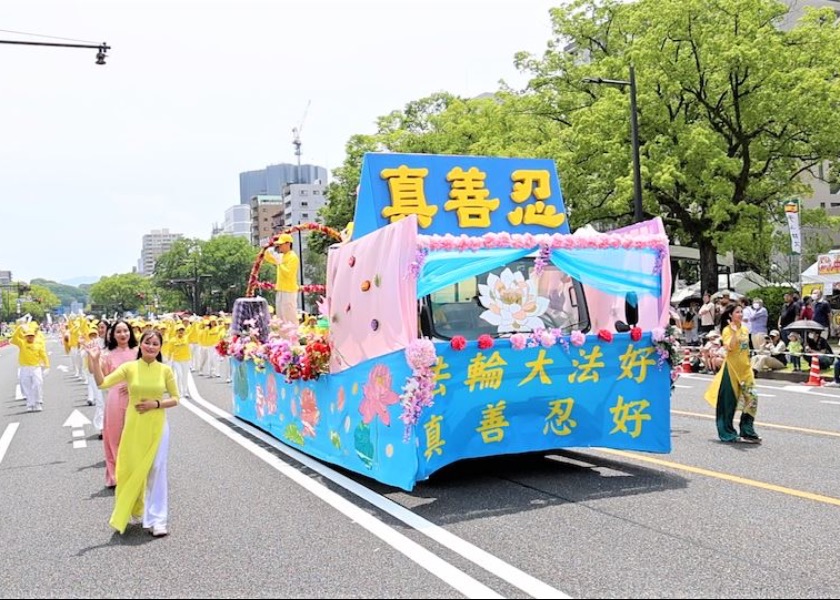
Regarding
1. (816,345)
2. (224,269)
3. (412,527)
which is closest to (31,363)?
(412,527)

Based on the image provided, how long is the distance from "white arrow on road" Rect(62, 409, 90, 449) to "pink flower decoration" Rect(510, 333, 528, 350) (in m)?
7.45

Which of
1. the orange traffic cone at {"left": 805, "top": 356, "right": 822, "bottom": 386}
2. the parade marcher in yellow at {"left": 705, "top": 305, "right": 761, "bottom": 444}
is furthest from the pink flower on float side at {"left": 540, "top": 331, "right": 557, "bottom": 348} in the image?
the orange traffic cone at {"left": 805, "top": 356, "right": 822, "bottom": 386}

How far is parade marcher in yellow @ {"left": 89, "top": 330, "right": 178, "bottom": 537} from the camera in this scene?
6426 millimetres

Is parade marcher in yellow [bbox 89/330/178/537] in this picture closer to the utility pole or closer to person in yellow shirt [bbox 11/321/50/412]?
the utility pole

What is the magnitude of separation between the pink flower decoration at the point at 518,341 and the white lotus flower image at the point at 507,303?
318 millimetres

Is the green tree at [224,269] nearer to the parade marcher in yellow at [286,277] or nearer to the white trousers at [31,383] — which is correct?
the white trousers at [31,383]

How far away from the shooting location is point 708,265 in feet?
96.0

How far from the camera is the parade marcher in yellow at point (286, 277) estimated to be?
12148 mm

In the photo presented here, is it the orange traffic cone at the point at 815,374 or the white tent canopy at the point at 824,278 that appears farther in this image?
the white tent canopy at the point at 824,278

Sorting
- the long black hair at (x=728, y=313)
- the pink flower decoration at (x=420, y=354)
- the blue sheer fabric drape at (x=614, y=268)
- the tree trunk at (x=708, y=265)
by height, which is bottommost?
the pink flower decoration at (x=420, y=354)

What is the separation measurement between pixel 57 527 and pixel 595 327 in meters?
5.34

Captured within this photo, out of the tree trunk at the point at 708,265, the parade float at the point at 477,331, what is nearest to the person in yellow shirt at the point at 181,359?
the parade float at the point at 477,331

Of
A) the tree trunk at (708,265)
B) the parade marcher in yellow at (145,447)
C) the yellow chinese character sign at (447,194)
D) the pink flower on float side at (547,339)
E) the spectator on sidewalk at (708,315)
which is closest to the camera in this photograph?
Answer: the parade marcher in yellow at (145,447)

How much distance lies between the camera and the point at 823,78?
27.1 meters
